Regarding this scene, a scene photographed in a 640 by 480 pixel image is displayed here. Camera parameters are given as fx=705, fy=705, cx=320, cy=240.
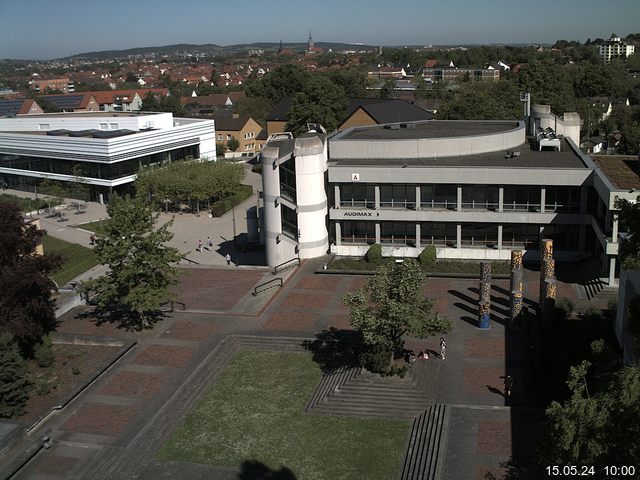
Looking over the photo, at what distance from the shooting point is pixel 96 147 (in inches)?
2680

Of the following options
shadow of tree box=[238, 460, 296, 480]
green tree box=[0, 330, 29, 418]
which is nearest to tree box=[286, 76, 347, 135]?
green tree box=[0, 330, 29, 418]

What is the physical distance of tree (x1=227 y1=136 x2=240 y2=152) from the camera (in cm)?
A: 9794

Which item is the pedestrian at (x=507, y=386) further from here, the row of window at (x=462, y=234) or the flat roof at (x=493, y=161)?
the flat roof at (x=493, y=161)

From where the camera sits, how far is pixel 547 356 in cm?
2898

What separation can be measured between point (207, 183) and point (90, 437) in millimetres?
39923

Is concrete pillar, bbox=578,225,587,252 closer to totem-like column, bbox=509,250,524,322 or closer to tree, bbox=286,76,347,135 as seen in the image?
totem-like column, bbox=509,250,524,322

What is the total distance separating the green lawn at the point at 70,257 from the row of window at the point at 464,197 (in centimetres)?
1760

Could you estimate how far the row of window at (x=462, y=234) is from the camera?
1661 inches

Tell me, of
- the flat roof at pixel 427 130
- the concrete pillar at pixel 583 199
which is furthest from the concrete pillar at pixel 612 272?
the flat roof at pixel 427 130

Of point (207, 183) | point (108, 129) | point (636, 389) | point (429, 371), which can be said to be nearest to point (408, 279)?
point (429, 371)

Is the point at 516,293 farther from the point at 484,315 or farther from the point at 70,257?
the point at 70,257

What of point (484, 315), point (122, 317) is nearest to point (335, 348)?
point (484, 315)
